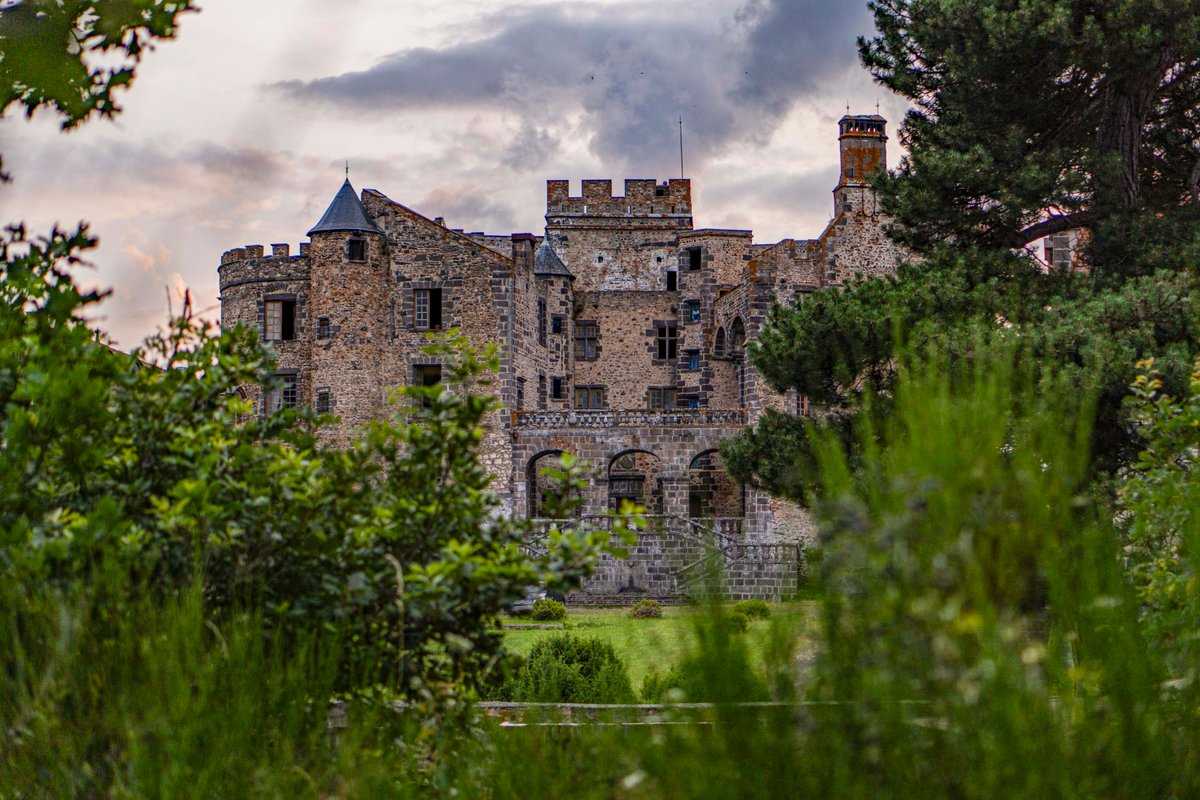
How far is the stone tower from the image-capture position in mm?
39094

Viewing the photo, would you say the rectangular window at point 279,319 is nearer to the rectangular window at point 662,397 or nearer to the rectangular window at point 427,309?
the rectangular window at point 427,309

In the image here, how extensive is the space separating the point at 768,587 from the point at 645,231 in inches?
921

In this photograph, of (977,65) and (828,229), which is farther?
(828,229)

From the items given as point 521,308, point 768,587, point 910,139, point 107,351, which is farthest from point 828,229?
point 107,351

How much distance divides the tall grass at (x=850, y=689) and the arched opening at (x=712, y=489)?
3619 cm

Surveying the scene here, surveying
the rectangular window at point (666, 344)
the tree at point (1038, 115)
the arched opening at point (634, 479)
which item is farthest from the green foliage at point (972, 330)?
the rectangular window at point (666, 344)

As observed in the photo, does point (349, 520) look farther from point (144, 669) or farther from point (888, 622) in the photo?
point (888, 622)

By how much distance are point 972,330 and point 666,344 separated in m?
31.4

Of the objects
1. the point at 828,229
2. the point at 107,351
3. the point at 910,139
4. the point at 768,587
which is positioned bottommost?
the point at 768,587

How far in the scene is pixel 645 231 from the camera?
5250 centimetres

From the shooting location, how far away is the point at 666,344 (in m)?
46.8

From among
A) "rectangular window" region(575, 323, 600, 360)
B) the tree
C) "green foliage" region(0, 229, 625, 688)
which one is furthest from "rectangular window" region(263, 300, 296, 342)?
"green foliage" region(0, 229, 625, 688)

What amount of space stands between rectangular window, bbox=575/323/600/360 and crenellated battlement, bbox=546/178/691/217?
7.72 meters

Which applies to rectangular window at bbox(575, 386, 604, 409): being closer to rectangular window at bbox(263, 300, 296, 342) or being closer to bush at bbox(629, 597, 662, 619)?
rectangular window at bbox(263, 300, 296, 342)
